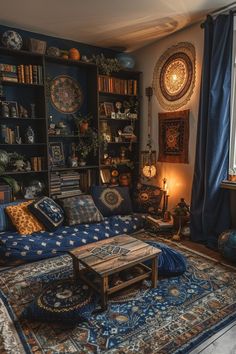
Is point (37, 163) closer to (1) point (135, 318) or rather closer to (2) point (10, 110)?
(2) point (10, 110)

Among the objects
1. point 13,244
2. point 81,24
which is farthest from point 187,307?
point 81,24

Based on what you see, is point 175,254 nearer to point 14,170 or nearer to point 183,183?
point 183,183

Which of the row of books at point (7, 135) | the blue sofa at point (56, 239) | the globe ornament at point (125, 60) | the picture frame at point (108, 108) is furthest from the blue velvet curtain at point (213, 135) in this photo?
the row of books at point (7, 135)

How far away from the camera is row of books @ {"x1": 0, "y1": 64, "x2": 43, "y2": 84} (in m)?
3.03

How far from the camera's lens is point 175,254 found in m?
2.41

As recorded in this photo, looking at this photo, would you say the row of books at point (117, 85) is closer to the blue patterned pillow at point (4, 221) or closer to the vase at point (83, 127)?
the vase at point (83, 127)

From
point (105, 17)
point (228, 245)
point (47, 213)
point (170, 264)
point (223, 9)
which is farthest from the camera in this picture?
point (47, 213)

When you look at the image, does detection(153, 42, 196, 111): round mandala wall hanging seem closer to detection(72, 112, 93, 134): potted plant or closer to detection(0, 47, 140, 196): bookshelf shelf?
detection(0, 47, 140, 196): bookshelf shelf

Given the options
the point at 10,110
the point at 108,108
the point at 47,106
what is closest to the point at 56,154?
the point at 47,106

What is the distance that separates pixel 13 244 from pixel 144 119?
105 inches

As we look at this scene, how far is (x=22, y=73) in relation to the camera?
3.12 m

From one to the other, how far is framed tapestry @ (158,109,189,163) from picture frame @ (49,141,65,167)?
1464 millimetres

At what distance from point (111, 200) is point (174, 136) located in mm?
1268

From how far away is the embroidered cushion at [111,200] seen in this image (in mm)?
3516
